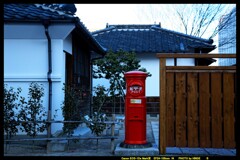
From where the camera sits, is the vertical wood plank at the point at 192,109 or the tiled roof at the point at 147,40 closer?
the vertical wood plank at the point at 192,109

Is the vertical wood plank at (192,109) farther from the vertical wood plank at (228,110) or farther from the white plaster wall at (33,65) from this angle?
the white plaster wall at (33,65)

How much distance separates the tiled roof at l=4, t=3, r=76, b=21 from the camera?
746 centimetres

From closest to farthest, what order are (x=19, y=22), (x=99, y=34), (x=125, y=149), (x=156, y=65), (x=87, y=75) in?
(x=125, y=149) → (x=19, y=22) → (x=87, y=75) → (x=156, y=65) → (x=99, y=34)

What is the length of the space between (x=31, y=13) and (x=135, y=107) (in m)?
3.60

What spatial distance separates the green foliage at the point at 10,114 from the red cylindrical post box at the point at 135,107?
107 inches

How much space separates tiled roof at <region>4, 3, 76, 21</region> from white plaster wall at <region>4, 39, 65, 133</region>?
720 millimetres

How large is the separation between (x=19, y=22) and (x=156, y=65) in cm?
1159

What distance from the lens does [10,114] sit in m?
7.29

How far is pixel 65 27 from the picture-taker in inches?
306

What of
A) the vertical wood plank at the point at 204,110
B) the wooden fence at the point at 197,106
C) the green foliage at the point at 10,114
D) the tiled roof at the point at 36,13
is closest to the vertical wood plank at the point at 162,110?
the wooden fence at the point at 197,106

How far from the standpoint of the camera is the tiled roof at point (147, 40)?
17766mm

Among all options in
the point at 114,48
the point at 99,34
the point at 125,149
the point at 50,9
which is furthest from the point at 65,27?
the point at 99,34

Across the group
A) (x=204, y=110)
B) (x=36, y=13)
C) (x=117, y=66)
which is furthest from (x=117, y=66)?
(x=204, y=110)

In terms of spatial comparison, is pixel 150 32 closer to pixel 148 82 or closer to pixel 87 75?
pixel 148 82
